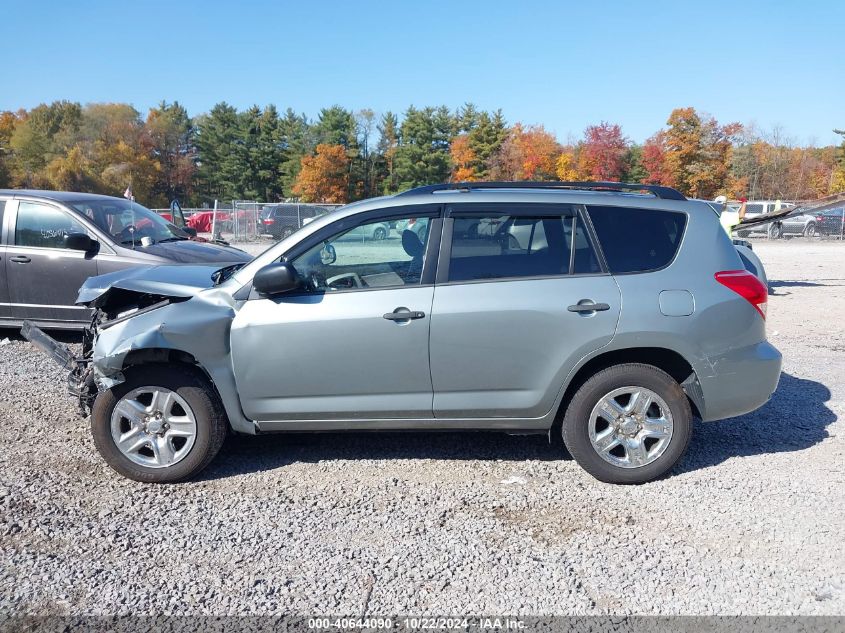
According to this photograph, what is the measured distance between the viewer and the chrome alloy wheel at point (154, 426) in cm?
424

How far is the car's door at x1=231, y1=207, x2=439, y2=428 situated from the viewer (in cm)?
412

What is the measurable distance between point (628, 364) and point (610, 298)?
0.44 meters

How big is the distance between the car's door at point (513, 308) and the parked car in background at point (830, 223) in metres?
36.1

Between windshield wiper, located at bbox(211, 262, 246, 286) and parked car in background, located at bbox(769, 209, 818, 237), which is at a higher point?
parked car in background, located at bbox(769, 209, 818, 237)

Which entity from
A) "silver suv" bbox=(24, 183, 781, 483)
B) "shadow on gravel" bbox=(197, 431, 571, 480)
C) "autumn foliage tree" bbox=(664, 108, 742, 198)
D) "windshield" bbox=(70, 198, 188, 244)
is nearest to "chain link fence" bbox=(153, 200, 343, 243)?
"windshield" bbox=(70, 198, 188, 244)

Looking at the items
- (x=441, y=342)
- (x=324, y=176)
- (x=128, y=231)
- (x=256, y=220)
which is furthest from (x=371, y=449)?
(x=324, y=176)

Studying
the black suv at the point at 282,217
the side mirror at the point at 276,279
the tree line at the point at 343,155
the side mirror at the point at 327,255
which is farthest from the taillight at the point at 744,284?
the tree line at the point at 343,155

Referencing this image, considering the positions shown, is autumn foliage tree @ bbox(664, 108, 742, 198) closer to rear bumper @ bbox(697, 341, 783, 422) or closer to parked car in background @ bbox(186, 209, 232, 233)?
parked car in background @ bbox(186, 209, 232, 233)

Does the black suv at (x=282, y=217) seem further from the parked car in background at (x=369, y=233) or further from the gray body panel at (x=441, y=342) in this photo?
the gray body panel at (x=441, y=342)

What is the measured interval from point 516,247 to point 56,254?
6045 mm

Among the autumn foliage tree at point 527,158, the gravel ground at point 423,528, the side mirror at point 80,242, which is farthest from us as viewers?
the autumn foliage tree at point 527,158

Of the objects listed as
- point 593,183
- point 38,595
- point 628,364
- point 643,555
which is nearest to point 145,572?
point 38,595

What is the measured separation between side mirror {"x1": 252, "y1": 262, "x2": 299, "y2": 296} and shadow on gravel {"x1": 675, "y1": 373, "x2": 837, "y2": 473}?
9.20ft

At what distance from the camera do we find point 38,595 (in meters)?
3.09
